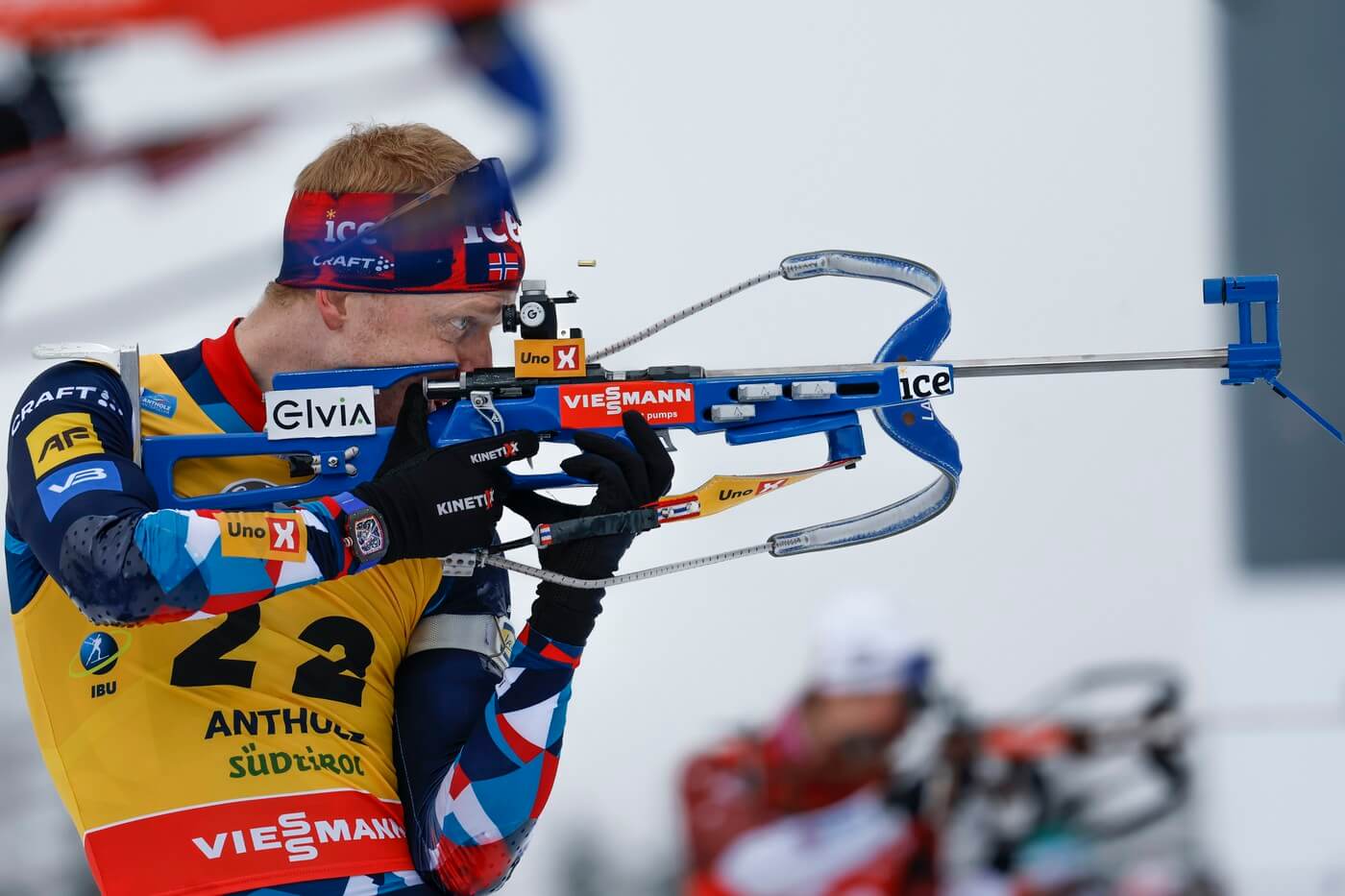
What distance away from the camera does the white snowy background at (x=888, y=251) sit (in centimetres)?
349

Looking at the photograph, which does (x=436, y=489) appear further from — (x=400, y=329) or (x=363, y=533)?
(x=400, y=329)

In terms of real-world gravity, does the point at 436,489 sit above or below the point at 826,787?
above

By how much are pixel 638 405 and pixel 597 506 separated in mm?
142

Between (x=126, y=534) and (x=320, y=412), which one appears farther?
(x=320, y=412)

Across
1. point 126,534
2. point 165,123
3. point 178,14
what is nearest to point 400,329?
point 126,534

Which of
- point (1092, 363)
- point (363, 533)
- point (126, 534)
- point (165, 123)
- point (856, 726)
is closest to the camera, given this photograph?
point (126, 534)

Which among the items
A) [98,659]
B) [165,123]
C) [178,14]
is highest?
[178,14]

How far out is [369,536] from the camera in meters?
1.59

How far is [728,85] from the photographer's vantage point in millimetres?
3557

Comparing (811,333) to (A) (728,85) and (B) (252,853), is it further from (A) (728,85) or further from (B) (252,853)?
(B) (252,853)

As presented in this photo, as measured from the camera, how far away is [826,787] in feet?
13.3

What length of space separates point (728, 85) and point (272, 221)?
1101 millimetres

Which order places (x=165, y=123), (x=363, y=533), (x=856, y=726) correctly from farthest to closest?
1. (x=856, y=726)
2. (x=165, y=123)
3. (x=363, y=533)

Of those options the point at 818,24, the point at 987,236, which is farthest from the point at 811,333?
the point at 818,24
